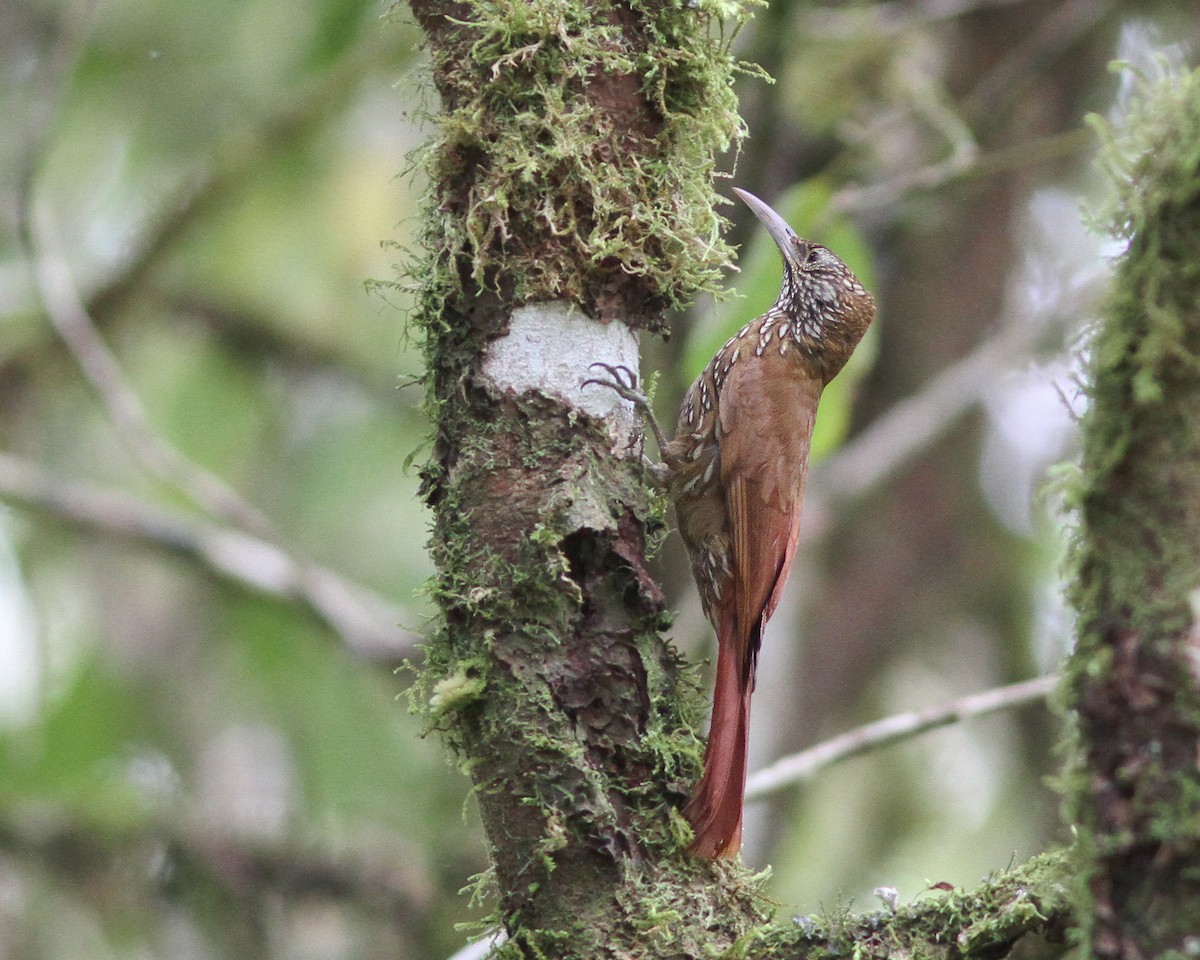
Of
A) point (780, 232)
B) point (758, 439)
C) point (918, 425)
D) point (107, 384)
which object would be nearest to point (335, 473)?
point (107, 384)

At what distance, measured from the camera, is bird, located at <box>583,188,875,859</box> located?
3326mm

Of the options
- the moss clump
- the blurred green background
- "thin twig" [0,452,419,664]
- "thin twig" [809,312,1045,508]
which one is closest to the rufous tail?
the moss clump

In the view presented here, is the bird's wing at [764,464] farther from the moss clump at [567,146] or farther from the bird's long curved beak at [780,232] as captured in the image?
the moss clump at [567,146]

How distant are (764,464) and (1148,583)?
6.71 feet

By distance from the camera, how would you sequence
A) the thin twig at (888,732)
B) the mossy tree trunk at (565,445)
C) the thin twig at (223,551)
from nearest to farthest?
the mossy tree trunk at (565,445) < the thin twig at (888,732) < the thin twig at (223,551)

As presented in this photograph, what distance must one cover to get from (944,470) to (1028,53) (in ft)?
7.40

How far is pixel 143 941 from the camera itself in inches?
218

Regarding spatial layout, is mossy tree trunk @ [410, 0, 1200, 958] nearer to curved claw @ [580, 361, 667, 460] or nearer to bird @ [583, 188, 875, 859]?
curved claw @ [580, 361, 667, 460]

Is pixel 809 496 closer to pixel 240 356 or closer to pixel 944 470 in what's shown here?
pixel 944 470

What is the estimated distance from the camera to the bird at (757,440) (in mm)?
3326

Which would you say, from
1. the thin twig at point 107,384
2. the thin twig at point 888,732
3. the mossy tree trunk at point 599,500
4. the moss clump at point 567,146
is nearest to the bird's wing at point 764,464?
the thin twig at point 888,732

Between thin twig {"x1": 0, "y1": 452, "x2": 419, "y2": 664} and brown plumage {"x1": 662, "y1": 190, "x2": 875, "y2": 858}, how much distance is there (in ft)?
5.72

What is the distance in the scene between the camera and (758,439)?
11.5ft

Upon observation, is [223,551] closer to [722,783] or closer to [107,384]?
[107,384]
